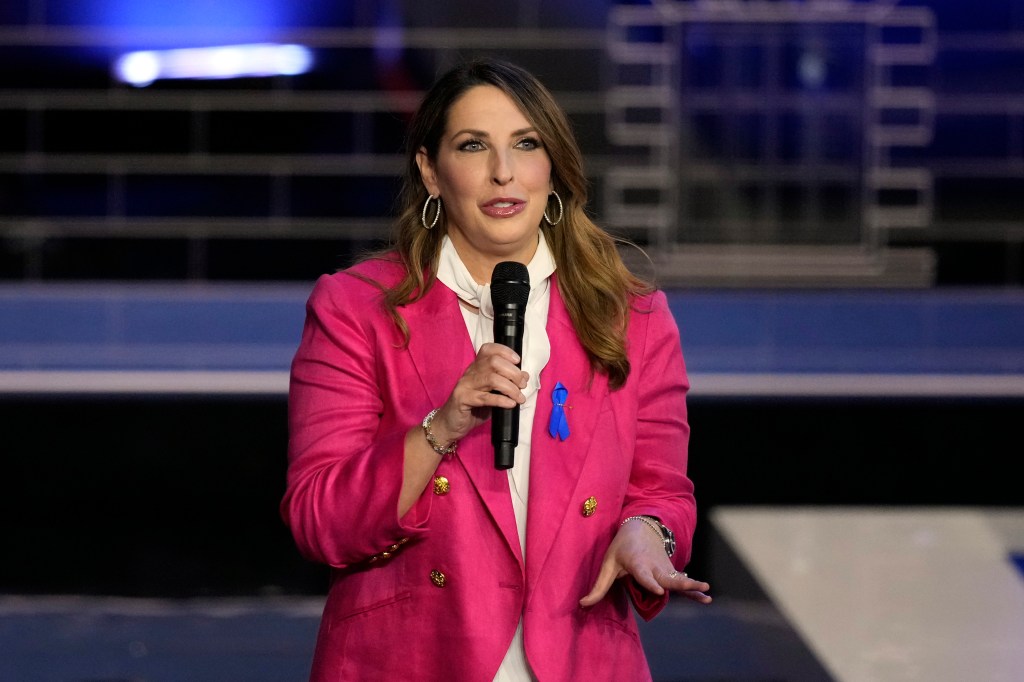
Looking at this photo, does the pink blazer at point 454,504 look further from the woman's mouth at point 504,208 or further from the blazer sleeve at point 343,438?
the woman's mouth at point 504,208

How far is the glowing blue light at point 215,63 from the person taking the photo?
5828 millimetres

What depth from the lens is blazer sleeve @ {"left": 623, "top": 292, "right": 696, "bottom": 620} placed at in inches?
60.2

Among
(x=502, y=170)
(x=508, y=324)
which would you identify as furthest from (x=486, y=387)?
(x=502, y=170)

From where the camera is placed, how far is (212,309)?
17.9 ft

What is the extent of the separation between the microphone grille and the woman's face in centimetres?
10

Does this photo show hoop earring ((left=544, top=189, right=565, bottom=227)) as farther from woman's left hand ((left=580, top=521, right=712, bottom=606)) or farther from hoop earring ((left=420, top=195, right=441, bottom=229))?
woman's left hand ((left=580, top=521, right=712, bottom=606))

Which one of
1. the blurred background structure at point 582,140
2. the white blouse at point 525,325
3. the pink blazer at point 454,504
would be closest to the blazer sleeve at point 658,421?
the pink blazer at point 454,504

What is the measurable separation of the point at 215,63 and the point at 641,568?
488cm

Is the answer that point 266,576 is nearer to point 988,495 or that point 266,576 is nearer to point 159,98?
point 988,495

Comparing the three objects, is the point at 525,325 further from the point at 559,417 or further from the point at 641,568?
the point at 641,568

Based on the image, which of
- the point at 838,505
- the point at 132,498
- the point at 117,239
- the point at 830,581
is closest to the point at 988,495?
the point at 838,505

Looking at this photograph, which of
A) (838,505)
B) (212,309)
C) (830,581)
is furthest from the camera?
(212,309)

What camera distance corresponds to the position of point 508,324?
1.35 m

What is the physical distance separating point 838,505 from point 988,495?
1.41 ft
